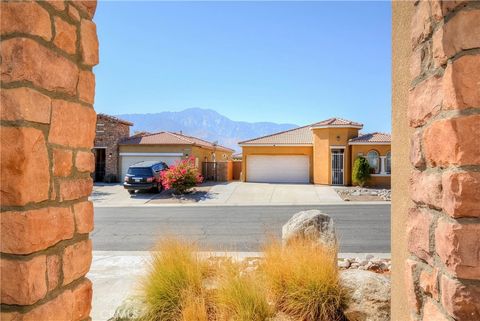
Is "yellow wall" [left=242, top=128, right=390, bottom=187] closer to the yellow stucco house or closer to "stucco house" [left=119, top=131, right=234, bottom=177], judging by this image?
the yellow stucco house

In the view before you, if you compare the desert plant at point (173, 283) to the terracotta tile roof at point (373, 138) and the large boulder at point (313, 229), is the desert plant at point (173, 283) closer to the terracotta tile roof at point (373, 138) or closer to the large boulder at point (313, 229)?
the large boulder at point (313, 229)

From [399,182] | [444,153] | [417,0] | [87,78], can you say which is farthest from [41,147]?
[399,182]

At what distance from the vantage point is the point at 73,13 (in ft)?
6.00

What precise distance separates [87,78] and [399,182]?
2.04 m

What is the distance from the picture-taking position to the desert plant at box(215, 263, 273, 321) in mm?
3760

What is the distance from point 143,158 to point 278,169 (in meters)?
10.2

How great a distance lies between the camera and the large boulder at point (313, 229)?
5.24m

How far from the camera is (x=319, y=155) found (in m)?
24.2

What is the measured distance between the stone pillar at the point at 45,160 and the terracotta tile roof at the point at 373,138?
2274 centimetres

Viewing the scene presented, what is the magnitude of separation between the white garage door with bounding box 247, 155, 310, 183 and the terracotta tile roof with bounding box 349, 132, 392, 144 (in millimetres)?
3857

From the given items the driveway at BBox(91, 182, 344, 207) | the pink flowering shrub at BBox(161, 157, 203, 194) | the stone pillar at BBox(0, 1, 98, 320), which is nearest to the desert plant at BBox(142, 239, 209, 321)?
the stone pillar at BBox(0, 1, 98, 320)

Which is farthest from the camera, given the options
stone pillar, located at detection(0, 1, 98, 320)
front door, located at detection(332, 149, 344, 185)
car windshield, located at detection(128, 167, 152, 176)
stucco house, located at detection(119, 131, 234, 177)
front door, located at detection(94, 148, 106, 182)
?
front door, located at detection(94, 148, 106, 182)

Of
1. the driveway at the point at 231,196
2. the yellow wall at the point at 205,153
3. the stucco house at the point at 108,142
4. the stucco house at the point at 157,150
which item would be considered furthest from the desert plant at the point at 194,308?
the stucco house at the point at 108,142

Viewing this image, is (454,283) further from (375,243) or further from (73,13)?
(375,243)
